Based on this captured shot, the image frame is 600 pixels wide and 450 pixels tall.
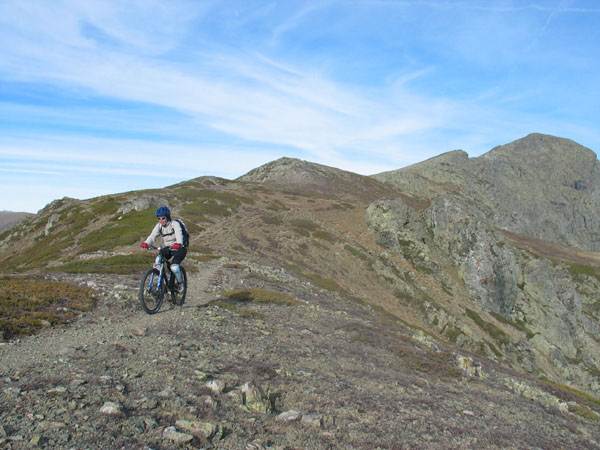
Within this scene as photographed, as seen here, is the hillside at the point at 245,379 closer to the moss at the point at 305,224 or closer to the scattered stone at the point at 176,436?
the scattered stone at the point at 176,436

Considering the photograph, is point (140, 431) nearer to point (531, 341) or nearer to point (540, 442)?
point (540, 442)

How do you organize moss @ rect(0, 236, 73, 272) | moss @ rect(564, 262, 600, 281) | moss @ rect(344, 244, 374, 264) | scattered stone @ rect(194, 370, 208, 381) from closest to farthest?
scattered stone @ rect(194, 370, 208, 381) < moss @ rect(0, 236, 73, 272) < moss @ rect(344, 244, 374, 264) < moss @ rect(564, 262, 600, 281)

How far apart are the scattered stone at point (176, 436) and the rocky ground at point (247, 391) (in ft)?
0.07

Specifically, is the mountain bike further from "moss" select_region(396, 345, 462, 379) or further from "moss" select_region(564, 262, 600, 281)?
"moss" select_region(564, 262, 600, 281)

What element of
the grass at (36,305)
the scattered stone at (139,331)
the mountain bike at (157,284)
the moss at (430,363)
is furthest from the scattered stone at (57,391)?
the moss at (430,363)

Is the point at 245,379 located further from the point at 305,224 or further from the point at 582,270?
the point at 582,270

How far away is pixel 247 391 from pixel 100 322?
7380 millimetres

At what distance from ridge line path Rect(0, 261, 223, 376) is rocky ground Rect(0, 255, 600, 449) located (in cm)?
7

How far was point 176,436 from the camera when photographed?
260 inches

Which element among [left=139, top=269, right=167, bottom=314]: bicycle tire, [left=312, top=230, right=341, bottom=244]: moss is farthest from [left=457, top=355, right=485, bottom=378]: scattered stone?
[left=312, top=230, right=341, bottom=244]: moss

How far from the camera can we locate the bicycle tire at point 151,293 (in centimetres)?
1466

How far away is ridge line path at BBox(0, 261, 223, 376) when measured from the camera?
9547 mm

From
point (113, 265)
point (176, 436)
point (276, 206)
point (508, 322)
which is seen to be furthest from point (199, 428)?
point (276, 206)

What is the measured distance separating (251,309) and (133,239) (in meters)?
31.1
